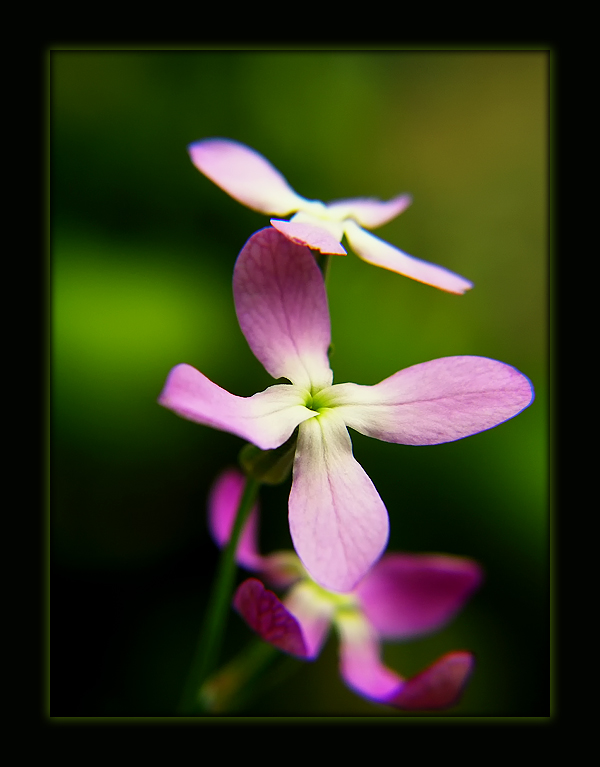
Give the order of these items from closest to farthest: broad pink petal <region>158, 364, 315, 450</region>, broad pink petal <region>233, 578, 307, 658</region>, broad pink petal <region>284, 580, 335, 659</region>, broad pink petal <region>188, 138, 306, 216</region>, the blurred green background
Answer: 1. broad pink petal <region>158, 364, 315, 450</region>
2. broad pink petal <region>233, 578, 307, 658</region>
3. broad pink petal <region>188, 138, 306, 216</region>
4. broad pink petal <region>284, 580, 335, 659</region>
5. the blurred green background

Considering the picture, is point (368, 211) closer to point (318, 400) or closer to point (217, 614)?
point (318, 400)

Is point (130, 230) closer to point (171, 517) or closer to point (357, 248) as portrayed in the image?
point (171, 517)

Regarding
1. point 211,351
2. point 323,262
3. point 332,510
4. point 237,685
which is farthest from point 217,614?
point 211,351

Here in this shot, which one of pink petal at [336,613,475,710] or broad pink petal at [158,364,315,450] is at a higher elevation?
broad pink petal at [158,364,315,450]

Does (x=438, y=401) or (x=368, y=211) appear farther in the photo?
(x=368, y=211)

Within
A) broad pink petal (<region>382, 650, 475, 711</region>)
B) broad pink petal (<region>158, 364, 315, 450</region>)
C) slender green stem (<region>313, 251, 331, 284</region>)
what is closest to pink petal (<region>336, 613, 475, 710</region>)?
broad pink petal (<region>382, 650, 475, 711</region>)

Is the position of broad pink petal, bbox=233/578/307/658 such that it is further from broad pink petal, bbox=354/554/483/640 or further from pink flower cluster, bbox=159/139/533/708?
broad pink petal, bbox=354/554/483/640

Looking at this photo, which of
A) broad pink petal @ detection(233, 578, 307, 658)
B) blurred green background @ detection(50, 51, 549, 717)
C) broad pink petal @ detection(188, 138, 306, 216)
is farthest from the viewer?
blurred green background @ detection(50, 51, 549, 717)
